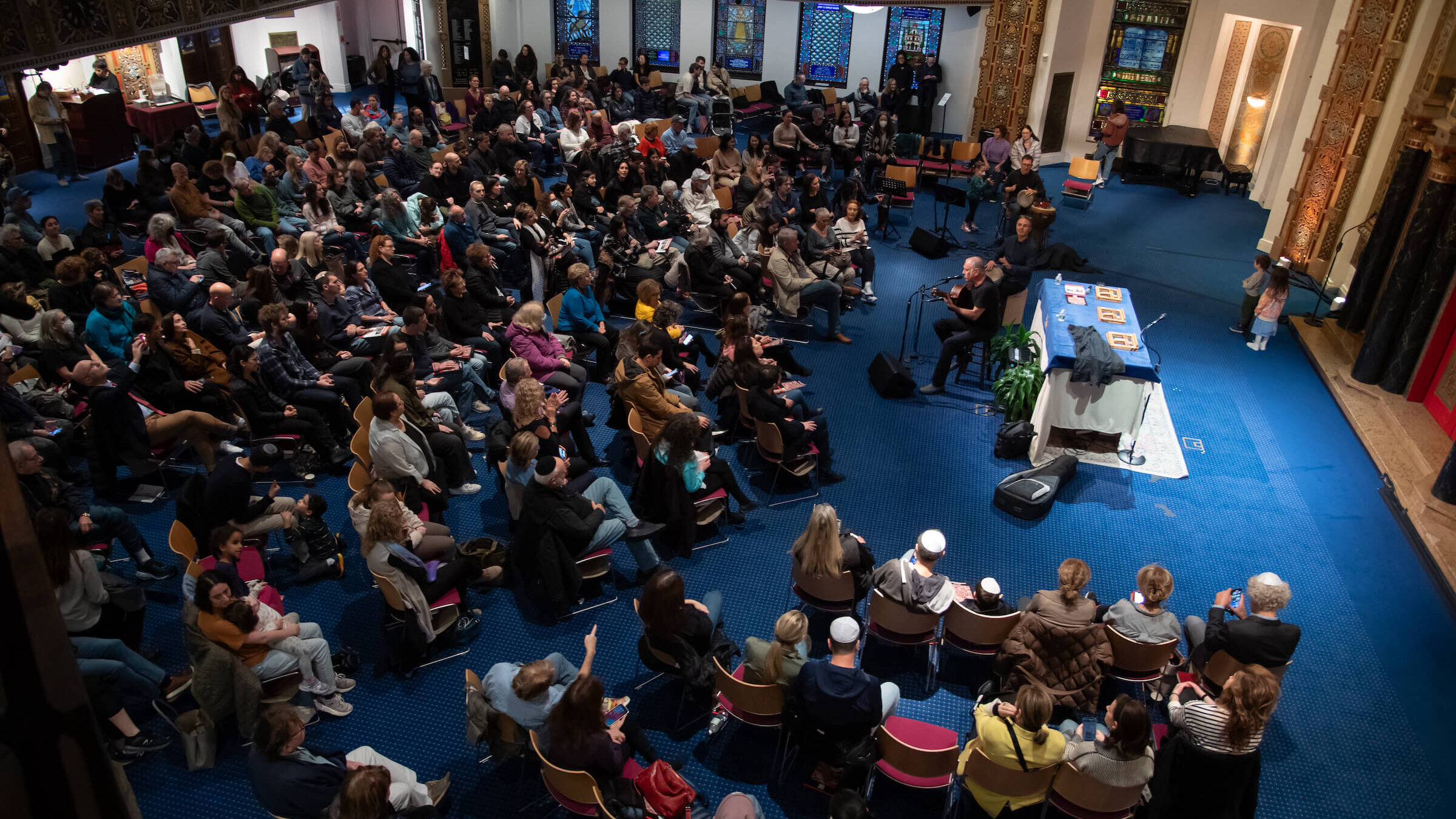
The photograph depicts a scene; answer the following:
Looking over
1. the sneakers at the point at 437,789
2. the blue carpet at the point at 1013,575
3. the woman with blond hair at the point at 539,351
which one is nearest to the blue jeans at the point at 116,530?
the blue carpet at the point at 1013,575

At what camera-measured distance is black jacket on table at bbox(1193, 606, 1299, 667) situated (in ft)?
16.8

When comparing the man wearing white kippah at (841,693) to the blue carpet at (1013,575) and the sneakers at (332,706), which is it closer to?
the blue carpet at (1013,575)

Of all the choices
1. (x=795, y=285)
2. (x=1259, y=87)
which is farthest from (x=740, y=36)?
(x=795, y=285)

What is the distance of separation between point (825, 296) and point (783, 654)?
585cm

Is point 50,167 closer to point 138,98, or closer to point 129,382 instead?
point 138,98

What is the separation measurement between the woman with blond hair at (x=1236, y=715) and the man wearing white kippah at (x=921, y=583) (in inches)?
55.3

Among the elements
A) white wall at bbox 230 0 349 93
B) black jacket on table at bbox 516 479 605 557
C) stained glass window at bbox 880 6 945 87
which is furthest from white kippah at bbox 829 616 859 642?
white wall at bbox 230 0 349 93

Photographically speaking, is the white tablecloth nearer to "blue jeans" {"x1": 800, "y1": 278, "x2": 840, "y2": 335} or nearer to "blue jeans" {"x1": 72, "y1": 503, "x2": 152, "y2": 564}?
"blue jeans" {"x1": 800, "y1": 278, "x2": 840, "y2": 335}

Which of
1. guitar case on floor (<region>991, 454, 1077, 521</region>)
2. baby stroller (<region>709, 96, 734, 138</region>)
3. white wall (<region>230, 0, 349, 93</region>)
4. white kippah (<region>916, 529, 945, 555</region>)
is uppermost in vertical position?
white wall (<region>230, 0, 349, 93</region>)

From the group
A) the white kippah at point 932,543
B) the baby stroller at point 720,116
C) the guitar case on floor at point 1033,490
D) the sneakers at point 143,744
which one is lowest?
the sneakers at point 143,744

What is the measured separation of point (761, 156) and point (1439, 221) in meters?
8.07

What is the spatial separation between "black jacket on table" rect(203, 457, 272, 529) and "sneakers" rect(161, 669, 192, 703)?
860 mm

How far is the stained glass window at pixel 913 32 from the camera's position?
18.7 meters

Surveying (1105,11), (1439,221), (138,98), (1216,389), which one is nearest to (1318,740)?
(1216,389)
